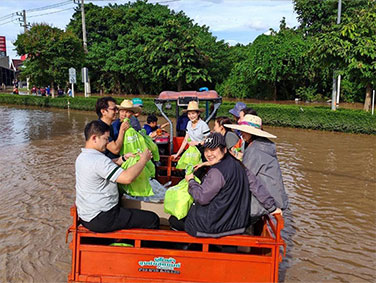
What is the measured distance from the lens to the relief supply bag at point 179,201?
→ 3539 millimetres

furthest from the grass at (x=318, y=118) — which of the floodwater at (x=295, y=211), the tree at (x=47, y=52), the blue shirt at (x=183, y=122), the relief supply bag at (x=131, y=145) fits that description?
the relief supply bag at (x=131, y=145)

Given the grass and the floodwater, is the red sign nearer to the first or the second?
the grass

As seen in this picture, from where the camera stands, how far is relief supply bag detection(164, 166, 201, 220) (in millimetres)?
3539

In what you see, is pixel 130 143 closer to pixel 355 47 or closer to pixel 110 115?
pixel 110 115

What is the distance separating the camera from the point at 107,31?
37.0 m

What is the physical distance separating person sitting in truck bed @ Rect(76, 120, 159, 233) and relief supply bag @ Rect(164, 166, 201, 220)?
0.36 metres

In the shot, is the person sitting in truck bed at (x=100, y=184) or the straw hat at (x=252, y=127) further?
the straw hat at (x=252, y=127)

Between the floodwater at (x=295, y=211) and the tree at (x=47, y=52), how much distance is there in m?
18.1

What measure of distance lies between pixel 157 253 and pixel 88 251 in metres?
0.67

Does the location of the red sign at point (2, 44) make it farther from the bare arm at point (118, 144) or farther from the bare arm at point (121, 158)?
the bare arm at point (121, 158)

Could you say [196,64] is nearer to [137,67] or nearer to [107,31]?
[137,67]

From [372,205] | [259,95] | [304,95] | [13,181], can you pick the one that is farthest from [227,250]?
[259,95]

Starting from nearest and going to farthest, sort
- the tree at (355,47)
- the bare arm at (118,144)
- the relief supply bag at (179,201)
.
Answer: the relief supply bag at (179,201) < the bare arm at (118,144) < the tree at (355,47)

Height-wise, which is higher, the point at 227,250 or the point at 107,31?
the point at 107,31
